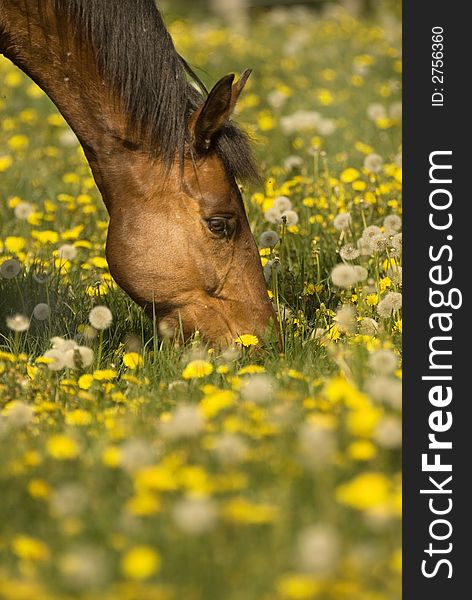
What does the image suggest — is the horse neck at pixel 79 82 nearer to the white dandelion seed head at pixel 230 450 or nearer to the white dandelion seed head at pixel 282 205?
the white dandelion seed head at pixel 282 205

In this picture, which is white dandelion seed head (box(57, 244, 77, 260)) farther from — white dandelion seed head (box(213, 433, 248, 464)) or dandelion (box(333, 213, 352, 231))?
white dandelion seed head (box(213, 433, 248, 464))

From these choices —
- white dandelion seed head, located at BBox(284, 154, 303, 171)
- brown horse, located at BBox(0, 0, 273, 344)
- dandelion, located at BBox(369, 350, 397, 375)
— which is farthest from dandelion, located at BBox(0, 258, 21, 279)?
white dandelion seed head, located at BBox(284, 154, 303, 171)

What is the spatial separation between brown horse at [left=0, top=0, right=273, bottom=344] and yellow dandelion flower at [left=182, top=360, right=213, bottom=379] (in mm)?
613

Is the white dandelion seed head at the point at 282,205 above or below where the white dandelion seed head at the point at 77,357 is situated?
above

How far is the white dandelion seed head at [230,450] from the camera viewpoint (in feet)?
9.08

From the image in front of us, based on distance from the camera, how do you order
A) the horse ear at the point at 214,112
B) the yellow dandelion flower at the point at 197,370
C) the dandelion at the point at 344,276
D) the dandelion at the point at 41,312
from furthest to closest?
the dandelion at the point at 41,312, the dandelion at the point at 344,276, the horse ear at the point at 214,112, the yellow dandelion flower at the point at 197,370

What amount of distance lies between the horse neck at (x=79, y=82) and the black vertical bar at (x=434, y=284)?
1.13 m

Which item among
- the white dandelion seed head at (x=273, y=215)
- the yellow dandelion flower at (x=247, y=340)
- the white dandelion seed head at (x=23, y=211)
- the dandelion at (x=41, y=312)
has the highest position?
the white dandelion seed head at (x=23, y=211)

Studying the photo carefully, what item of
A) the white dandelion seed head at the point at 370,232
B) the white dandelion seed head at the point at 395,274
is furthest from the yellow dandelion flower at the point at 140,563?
the white dandelion seed head at the point at 370,232

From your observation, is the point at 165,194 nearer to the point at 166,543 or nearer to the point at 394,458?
the point at 394,458

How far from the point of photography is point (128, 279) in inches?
178

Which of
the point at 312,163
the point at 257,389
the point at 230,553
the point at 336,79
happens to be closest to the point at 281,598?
the point at 230,553

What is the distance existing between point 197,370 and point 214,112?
112 centimetres

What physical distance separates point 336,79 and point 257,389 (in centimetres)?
794
